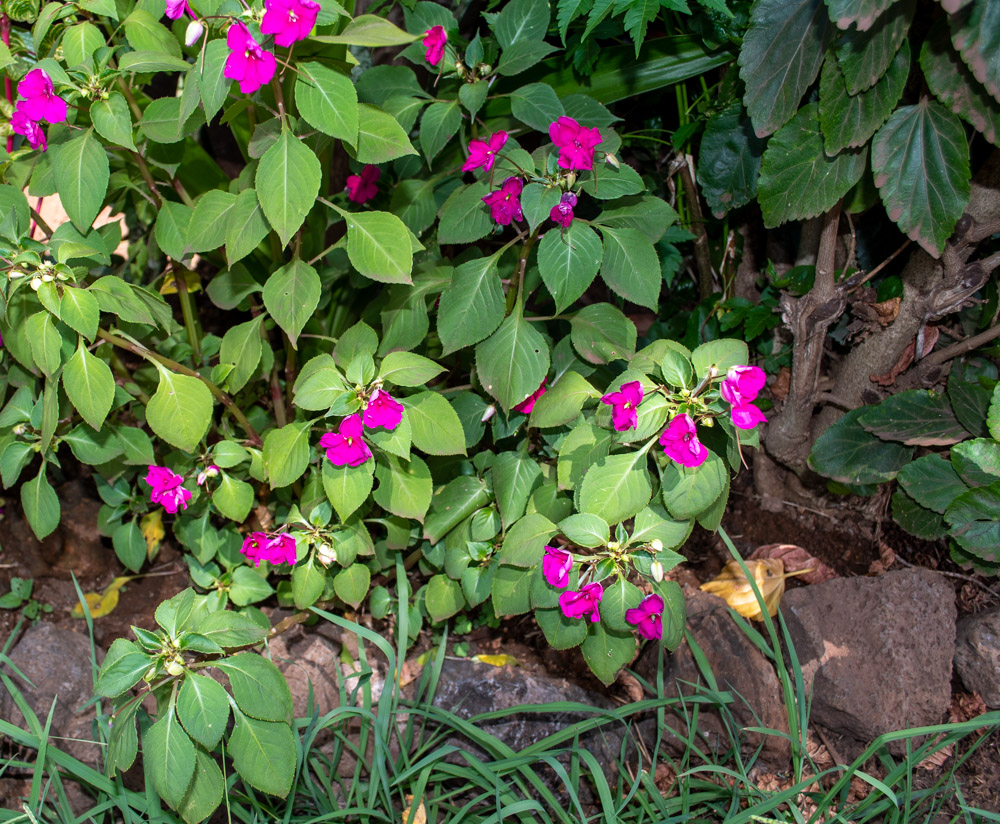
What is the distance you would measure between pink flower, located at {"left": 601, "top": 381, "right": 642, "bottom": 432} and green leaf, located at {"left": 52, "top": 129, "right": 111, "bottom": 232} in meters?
0.95

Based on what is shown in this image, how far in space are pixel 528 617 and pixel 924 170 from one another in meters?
1.30

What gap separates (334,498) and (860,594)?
3.92ft

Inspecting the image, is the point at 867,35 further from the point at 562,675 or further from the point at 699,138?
the point at 562,675

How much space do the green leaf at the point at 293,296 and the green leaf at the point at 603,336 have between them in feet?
1.60

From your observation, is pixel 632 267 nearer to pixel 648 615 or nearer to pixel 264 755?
pixel 648 615

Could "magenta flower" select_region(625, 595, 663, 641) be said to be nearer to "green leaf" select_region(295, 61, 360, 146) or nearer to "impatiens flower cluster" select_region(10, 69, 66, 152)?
"green leaf" select_region(295, 61, 360, 146)

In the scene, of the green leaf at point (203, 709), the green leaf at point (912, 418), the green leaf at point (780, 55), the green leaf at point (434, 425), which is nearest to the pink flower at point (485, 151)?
the green leaf at point (434, 425)

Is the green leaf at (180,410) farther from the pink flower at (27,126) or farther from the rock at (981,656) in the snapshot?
the rock at (981,656)

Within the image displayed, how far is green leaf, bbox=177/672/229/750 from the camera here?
1.22 meters

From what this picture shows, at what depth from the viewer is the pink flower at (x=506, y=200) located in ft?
4.34

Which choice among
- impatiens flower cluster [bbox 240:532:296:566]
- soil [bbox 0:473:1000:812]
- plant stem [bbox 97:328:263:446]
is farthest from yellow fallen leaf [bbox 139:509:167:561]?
impatiens flower cluster [bbox 240:532:296:566]

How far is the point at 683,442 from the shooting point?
3.77 feet

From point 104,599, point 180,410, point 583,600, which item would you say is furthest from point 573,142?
point 104,599

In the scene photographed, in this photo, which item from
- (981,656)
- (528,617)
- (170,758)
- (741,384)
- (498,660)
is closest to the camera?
(741,384)
